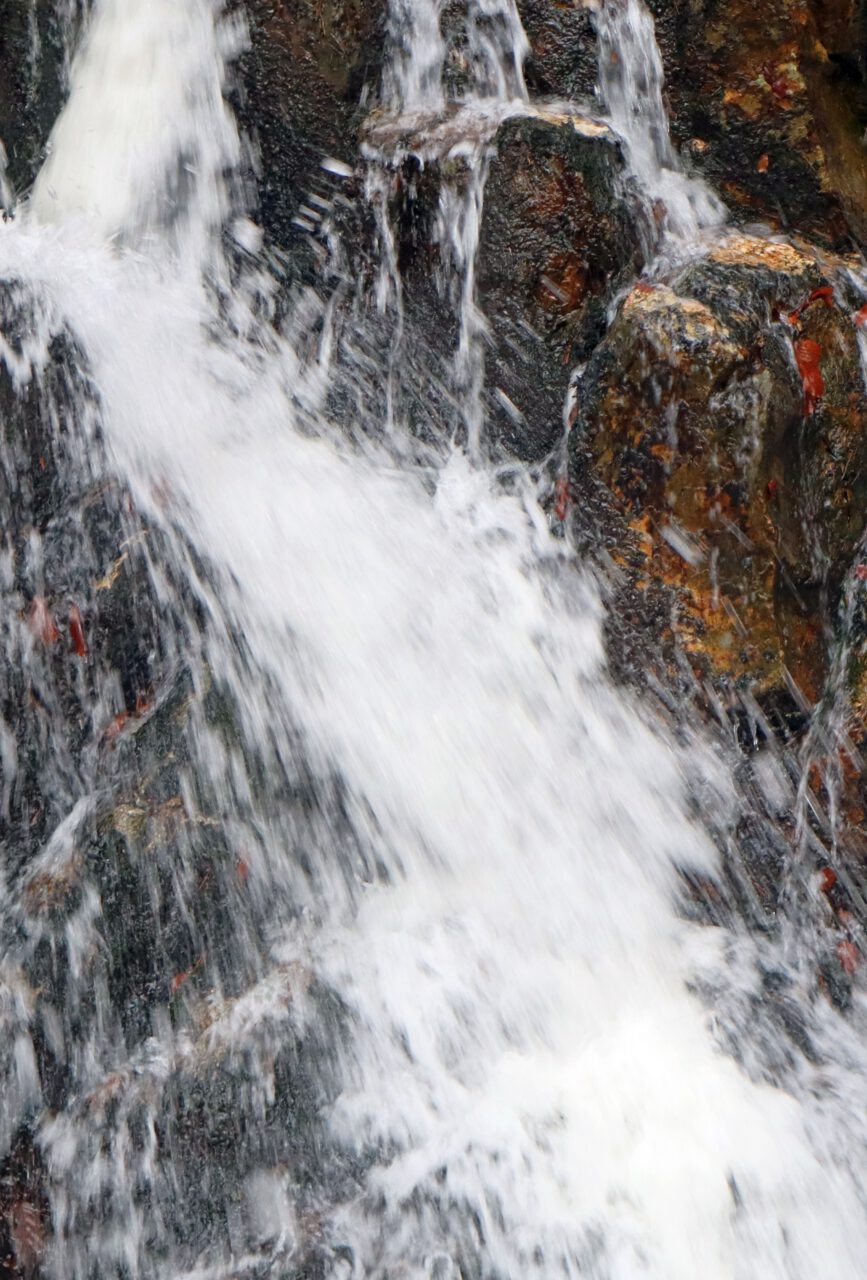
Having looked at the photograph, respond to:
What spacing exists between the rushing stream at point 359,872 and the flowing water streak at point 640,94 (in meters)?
0.01

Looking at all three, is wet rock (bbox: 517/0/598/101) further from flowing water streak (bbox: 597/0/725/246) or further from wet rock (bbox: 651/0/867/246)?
wet rock (bbox: 651/0/867/246)

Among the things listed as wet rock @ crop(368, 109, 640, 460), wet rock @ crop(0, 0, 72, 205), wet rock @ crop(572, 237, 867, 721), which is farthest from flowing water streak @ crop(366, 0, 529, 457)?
wet rock @ crop(0, 0, 72, 205)

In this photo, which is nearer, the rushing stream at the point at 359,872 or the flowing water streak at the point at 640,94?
the rushing stream at the point at 359,872

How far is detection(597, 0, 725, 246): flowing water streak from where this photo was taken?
3236mm

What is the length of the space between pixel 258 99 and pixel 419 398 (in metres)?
1.13

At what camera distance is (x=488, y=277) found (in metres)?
3.12

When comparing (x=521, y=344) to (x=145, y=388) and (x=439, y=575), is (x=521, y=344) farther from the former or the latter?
(x=145, y=388)

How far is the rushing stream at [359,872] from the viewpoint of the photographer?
2.34 meters

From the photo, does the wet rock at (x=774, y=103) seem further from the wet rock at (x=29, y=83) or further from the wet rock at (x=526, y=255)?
the wet rock at (x=29, y=83)

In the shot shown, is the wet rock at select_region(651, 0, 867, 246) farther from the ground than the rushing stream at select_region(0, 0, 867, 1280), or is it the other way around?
the wet rock at select_region(651, 0, 867, 246)

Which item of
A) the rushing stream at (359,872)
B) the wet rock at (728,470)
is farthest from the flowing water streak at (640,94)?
the wet rock at (728,470)

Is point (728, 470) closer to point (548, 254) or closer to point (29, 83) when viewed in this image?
point (548, 254)

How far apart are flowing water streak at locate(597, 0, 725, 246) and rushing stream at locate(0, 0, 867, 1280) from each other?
0.04ft

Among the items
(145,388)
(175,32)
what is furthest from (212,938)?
(175,32)
